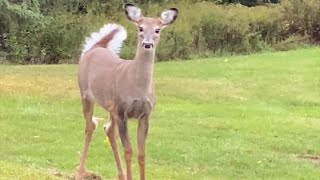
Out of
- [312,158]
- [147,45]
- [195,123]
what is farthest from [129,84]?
[195,123]

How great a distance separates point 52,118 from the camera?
13.6 meters

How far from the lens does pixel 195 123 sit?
13836 mm

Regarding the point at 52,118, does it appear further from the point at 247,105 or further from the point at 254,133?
the point at 247,105

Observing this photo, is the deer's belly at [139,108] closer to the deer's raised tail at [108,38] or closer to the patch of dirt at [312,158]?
the deer's raised tail at [108,38]

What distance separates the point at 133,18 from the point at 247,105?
9656 mm

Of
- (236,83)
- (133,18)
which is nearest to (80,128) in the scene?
(133,18)

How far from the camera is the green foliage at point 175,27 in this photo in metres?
24.1

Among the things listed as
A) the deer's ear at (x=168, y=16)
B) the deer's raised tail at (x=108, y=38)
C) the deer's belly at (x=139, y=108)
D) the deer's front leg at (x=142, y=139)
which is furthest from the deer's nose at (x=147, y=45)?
the deer's raised tail at (x=108, y=38)

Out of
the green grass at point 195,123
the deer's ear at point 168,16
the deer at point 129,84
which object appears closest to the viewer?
the deer at point 129,84

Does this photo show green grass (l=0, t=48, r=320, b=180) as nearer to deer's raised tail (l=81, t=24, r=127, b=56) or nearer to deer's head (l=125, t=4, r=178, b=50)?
deer's raised tail (l=81, t=24, r=127, b=56)

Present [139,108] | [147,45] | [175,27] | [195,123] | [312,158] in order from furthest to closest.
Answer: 1. [175,27]
2. [195,123]
3. [312,158]
4. [139,108]
5. [147,45]

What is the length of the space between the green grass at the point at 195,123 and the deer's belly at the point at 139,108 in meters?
1.24

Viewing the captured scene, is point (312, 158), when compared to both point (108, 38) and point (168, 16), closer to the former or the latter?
point (108, 38)

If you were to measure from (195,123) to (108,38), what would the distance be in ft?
18.7
